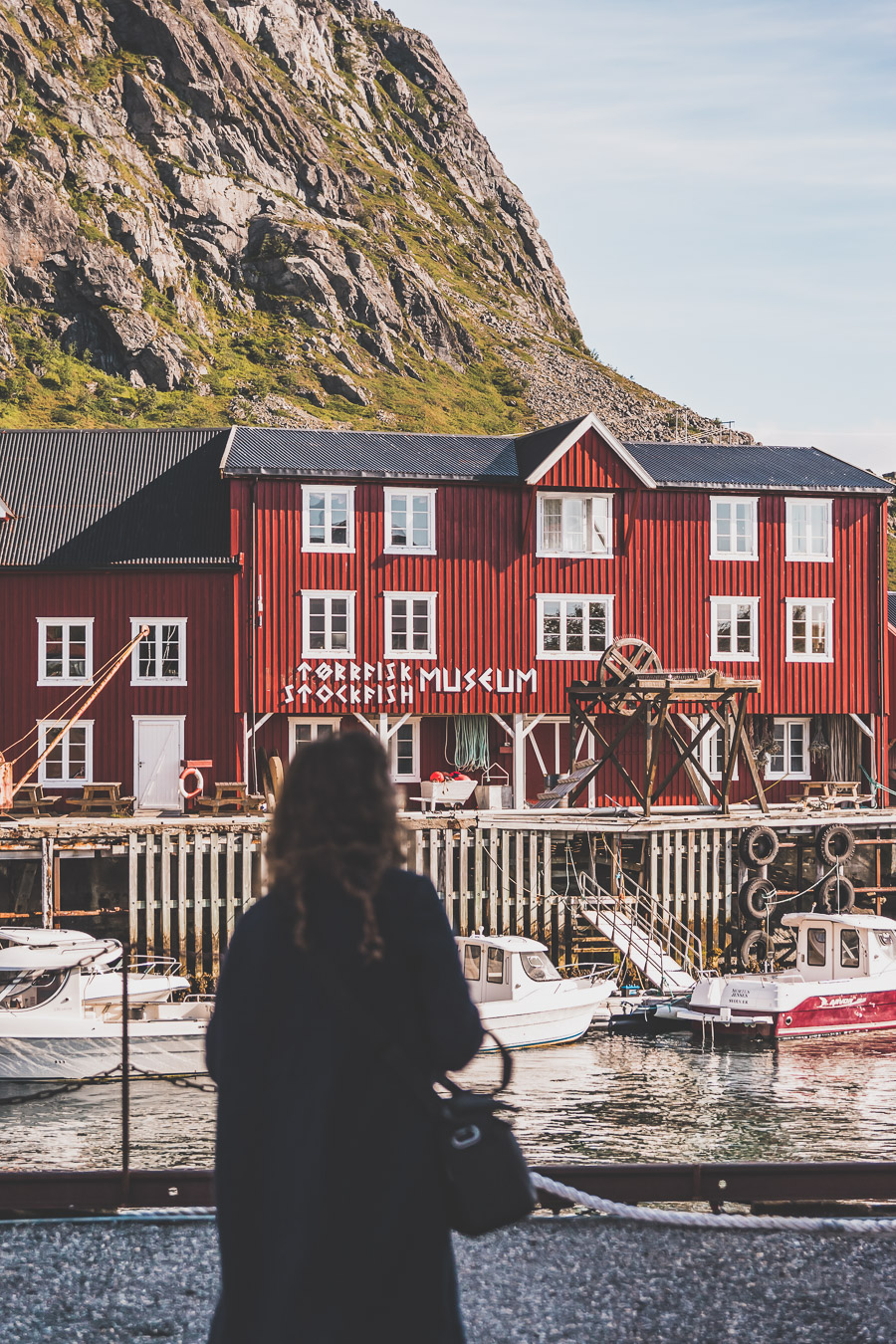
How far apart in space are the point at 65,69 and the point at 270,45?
149 feet

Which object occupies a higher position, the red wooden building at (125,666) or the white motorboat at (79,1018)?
the red wooden building at (125,666)

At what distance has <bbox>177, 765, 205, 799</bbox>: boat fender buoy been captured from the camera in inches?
1270

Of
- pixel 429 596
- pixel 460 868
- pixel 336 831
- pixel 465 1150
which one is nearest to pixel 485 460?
pixel 429 596

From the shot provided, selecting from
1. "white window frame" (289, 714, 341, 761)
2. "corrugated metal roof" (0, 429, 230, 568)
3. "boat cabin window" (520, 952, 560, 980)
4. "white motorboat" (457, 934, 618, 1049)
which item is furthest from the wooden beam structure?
"corrugated metal roof" (0, 429, 230, 568)

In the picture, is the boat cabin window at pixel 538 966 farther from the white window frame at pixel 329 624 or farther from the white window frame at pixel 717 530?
the white window frame at pixel 717 530

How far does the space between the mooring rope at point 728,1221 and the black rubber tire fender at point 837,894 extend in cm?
2347

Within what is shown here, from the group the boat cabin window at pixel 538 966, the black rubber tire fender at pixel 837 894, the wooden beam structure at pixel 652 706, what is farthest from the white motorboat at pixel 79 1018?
the black rubber tire fender at pixel 837 894

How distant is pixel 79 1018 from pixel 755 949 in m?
14.7

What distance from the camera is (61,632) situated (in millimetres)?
33656

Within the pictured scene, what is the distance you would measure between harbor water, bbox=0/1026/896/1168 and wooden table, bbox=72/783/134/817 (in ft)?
32.8

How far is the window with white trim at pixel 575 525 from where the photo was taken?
35.2 meters

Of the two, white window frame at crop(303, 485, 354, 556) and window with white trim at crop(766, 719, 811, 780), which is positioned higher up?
white window frame at crop(303, 485, 354, 556)

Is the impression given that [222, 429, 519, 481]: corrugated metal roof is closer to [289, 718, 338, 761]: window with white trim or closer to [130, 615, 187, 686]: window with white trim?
[130, 615, 187, 686]: window with white trim

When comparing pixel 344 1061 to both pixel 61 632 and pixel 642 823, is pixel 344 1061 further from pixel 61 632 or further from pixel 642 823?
pixel 61 632
